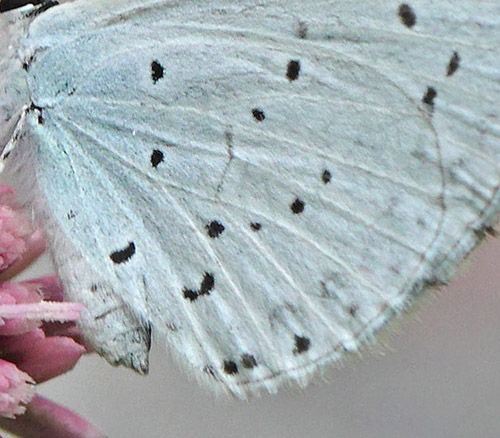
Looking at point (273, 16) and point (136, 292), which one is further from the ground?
point (273, 16)

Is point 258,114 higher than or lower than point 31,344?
higher

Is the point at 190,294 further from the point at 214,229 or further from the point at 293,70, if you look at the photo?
the point at 293,70

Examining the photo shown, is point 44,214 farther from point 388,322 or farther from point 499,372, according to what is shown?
point 499,372

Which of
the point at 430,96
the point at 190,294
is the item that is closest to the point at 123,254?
the point at 190,294

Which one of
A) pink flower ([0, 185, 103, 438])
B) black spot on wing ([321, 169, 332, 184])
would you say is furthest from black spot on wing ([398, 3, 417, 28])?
pink flower ([0, 185, 103, 438])

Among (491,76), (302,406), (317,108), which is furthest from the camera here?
(302,406)

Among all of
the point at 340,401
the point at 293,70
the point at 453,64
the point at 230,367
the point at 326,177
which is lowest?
the point at 340,401

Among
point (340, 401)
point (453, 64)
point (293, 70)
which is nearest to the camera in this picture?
point (453, 64)

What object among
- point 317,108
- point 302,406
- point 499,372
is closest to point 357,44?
point 317,108
